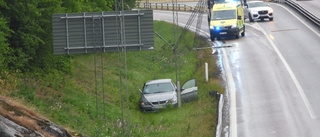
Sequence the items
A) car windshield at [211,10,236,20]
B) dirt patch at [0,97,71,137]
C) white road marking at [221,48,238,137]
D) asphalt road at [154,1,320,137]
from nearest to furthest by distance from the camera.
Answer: dirt patch at [0,97,71,137]
white road marking at [221,48,238,137]
asphalt road at [154,1,320,137]
car windshield at [211,10,236,20]

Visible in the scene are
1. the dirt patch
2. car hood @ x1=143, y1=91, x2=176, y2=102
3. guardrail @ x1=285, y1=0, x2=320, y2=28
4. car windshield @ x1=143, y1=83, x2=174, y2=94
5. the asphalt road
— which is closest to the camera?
the dirt patch

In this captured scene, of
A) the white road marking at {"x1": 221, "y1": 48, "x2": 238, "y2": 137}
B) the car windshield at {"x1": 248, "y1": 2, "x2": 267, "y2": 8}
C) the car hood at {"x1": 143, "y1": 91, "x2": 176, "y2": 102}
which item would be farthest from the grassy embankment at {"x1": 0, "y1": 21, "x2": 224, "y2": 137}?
the car windshield at {"x1": 248, "y1": 2, "x2": 267, "y2": 8}

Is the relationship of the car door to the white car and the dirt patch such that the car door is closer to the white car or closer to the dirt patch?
the dirt patch

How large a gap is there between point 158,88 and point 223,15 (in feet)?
48.4

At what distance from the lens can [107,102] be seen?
81.6 feet

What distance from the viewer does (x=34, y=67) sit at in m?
24.5

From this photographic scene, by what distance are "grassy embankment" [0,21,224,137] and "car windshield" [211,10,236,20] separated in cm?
500

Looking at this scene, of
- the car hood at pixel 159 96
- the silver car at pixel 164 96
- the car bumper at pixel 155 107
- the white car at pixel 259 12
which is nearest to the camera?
the car bumper at pixel 155 107

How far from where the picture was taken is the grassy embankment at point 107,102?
18.9 m

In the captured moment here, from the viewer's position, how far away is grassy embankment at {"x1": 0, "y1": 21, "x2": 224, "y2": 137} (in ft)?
61.9

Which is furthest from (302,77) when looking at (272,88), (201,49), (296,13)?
(296,13)

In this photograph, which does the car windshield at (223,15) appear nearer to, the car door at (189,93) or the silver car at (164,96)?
the silver car at (164,96)

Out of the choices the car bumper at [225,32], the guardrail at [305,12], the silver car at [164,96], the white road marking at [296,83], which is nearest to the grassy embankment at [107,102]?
the silver car at [164,96]

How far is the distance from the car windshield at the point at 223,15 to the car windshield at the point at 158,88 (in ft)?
46.3
